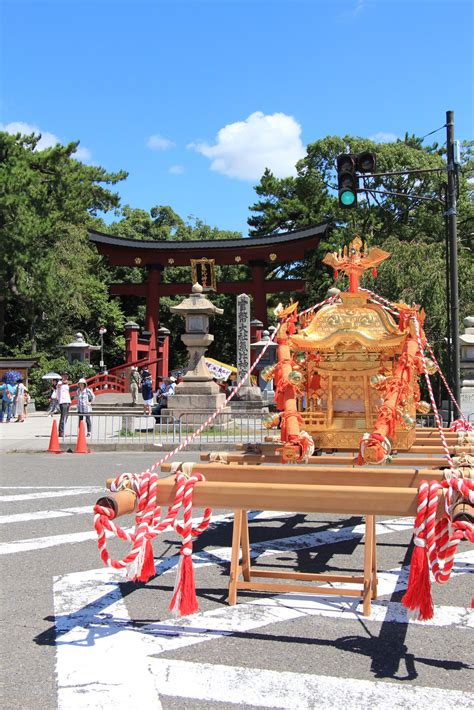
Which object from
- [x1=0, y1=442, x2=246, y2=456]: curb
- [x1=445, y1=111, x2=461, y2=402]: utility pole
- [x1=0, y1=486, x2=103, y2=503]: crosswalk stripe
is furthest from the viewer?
[x1=0, y1=442, x2=246, y2=456]: curb

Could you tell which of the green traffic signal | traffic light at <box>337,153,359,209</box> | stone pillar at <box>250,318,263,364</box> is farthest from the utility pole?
stone pillar at <box>250,318,263,364</box>

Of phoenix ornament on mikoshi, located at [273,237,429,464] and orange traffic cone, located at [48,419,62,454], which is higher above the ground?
phoenix ornament on mikoshi, located at [273,237,429,464]

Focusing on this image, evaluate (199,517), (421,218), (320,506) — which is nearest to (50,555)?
(199,517)

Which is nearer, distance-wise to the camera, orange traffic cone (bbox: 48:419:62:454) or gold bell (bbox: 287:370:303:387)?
gold bell (bbox: 287:370:303:387)

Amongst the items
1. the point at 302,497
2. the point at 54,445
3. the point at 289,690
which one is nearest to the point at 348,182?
the point at 54,445

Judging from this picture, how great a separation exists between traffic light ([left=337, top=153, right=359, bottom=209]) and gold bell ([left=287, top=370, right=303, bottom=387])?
613 cm

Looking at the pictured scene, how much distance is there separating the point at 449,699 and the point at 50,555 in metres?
3.80

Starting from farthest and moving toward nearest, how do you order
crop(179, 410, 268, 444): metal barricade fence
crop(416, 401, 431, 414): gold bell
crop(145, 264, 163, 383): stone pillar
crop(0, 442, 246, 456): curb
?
crop(145, 264, 163, 383): stone pillar < crop(179, 410, 268, 444): metal barricade fence < crop(0, 442, 246, 456): curb < crop(416, 401, 431, 414): gold bell

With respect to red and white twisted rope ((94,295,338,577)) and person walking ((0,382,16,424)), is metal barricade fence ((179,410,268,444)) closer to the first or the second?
person walking ((0,382,16,424))

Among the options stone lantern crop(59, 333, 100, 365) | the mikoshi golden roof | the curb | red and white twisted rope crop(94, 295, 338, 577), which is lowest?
the curb

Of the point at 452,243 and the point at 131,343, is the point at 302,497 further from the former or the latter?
the point at 131,343

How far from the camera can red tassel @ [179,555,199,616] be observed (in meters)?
3.55

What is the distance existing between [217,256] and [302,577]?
32.8 m

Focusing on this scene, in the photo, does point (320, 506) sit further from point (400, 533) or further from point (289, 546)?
point (400, 533)
